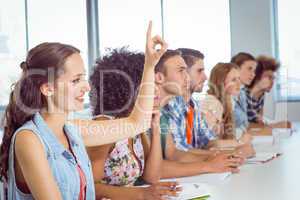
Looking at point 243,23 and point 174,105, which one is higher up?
point 243,23

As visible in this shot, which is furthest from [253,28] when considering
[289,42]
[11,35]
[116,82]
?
[116,82]

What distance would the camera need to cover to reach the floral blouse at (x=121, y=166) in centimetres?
193

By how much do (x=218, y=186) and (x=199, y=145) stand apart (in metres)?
1.08

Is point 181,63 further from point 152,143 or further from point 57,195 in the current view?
point 57,195

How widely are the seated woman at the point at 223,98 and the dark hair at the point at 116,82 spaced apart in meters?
1.51

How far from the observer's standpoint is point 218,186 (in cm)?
210

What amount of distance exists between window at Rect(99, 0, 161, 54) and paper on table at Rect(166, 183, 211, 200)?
18.9 ft

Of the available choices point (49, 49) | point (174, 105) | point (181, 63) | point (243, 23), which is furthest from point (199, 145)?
point (243, 23)

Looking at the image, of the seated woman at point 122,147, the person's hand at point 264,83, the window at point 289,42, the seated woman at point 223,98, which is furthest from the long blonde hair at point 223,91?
the window at point 289,42

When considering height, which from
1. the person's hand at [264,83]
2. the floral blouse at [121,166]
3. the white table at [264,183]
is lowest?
the white table at [264,183]

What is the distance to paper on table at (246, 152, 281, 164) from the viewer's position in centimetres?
276

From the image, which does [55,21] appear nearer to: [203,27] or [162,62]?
[203,27]

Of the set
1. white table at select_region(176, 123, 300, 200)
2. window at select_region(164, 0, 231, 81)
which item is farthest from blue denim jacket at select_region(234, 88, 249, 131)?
window at select_region(164, 0, 231, 81)

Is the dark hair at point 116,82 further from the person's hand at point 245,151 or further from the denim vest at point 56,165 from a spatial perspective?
the person's hand at point 245,151
